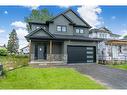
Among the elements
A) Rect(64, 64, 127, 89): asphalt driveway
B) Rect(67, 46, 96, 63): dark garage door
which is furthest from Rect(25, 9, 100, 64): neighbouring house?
Rect(64, 64, 127, 89): asphalt driveway

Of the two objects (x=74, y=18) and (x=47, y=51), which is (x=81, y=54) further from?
(x=74, y=18)

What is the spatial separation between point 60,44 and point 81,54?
3.16 meters

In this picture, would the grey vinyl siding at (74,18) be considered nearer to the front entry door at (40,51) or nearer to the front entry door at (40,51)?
the front entry door at (40,51)

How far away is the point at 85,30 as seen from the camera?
29.9 metres

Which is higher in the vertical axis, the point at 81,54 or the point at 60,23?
the point at 60,23

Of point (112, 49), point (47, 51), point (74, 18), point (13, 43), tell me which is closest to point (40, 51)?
point (47, 51)

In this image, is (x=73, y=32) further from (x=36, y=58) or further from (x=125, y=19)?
(x=125, y=19)

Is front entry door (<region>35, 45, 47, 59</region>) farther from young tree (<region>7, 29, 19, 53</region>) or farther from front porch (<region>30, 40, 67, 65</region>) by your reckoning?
young tree (<region>7, 29, 19, 53</region>)

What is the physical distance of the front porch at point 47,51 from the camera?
25.3m

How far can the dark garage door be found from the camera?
1019 inches

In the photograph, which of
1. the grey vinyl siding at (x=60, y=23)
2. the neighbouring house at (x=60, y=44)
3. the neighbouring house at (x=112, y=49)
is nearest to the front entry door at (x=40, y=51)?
the neighbouring house at (x=60, y=44)

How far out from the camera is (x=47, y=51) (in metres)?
26.5

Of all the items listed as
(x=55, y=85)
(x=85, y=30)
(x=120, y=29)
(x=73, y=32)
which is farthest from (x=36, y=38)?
(x=120, y=29)
